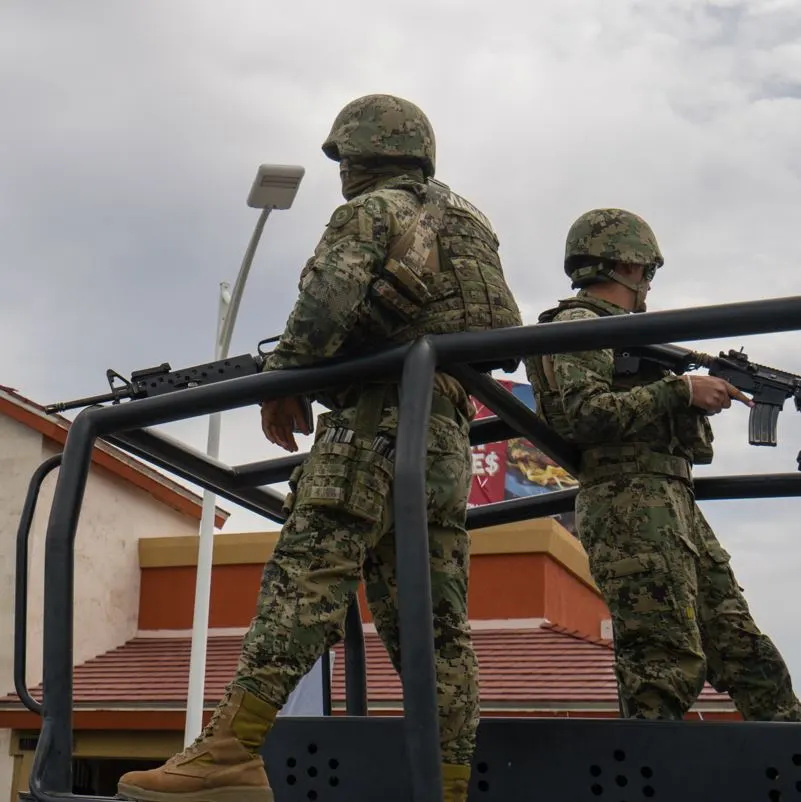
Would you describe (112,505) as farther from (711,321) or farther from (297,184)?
(711,321)

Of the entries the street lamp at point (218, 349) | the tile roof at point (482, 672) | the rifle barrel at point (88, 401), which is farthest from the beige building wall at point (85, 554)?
the rifle barrel at point (88, 401)

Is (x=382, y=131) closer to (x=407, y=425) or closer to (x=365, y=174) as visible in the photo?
(x=365, y=174)

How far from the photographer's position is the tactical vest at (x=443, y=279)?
2520 millimetres

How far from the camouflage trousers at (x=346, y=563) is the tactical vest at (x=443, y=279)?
200mm

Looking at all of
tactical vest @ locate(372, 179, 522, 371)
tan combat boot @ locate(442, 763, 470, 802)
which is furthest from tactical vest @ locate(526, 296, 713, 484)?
tan combat boot @ locate(442, 763, 470, 802)

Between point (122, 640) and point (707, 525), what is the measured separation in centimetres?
1208

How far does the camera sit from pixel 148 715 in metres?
11.8

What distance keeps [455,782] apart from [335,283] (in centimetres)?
97

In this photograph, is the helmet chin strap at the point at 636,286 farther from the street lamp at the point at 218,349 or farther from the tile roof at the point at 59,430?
the tile roof at the point at 59,430

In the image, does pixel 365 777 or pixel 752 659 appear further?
pixel 752 659

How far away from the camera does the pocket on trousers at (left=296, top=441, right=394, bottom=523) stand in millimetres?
2402

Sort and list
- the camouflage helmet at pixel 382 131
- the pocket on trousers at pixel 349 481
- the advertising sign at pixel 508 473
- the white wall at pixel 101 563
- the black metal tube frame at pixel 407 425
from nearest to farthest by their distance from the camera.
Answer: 1. the black metal tube frame at pixel 407 425
2. the pocket on trousers at pixel 349 481
3. the camouflage helmet at pixel 382 131
4. the white wall at pixel 101 563
5. the advertising sign at pixel 508 473

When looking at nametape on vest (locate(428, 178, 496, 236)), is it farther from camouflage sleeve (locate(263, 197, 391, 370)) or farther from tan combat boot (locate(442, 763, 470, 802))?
tan combat boot (locate(442, 763, 470, 802))

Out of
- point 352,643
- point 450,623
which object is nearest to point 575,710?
point 352,643
